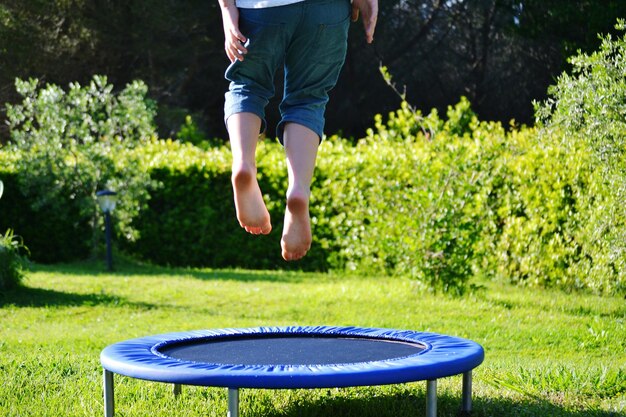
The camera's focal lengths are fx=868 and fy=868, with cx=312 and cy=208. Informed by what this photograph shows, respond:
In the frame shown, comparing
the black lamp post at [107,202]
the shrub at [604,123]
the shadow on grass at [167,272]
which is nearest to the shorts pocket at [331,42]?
the shrub at [604,123]

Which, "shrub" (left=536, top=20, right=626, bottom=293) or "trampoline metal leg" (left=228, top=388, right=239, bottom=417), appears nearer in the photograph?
"trampoline metal leg" (left=228, top=388, right=239, bottom=417)

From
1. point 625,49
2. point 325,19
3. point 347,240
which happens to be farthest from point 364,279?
point 325,19

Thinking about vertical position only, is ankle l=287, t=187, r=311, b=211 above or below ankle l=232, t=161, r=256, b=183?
below

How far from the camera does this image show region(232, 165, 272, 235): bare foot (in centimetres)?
293

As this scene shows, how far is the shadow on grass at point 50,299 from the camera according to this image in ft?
21.4

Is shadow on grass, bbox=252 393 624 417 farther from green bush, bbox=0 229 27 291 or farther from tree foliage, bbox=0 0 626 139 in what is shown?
tree foliage, bbox=0 0 626 139

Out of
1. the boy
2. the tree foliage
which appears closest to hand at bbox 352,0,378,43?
the boy

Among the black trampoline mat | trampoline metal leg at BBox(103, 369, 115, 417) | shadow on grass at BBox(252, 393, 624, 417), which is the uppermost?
the black trampoline mat

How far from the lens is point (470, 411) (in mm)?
3135

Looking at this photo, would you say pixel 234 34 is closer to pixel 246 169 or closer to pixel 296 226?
pixel 246 169

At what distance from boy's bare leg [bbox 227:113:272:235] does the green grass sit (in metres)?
0.77

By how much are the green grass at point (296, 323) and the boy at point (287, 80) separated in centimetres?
81

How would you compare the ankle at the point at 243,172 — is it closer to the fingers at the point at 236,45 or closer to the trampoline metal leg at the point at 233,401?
the fingers at the point at 236,45

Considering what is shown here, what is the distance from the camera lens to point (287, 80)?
3.18 metres
